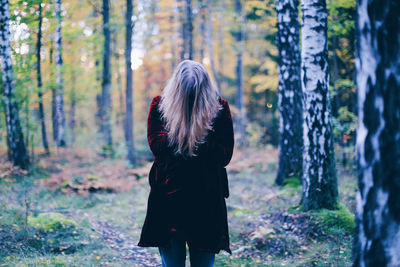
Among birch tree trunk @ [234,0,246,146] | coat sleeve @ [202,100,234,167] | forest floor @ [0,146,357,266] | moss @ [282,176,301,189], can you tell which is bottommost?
forest floor @ [0,146,357,266]

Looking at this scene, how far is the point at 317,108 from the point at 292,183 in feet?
11.4

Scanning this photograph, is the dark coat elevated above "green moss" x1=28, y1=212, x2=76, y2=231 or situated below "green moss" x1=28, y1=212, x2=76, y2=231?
above

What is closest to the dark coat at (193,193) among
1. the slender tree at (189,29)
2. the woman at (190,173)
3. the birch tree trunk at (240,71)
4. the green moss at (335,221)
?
the woman at (190,173)

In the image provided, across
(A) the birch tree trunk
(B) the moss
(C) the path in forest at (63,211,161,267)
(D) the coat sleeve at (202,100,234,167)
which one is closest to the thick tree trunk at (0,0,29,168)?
(C) the path in forest at (63,211,161,267)

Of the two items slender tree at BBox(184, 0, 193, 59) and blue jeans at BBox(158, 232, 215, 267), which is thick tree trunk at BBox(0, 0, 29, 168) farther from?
blue jeans at BBox(158, 232, 215, 267)

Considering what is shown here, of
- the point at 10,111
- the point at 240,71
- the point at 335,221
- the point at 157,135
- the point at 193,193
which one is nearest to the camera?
the point at 193,193

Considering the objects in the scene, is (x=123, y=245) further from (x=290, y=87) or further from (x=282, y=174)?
(x=290, y=87)

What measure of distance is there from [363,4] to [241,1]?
879 inches

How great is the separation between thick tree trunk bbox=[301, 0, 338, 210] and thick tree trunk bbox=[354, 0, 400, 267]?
3.76 m

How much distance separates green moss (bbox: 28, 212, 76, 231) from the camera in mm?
5590

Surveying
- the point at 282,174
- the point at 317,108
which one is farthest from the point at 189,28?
the point at 317,108

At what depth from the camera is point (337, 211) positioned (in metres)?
5.70

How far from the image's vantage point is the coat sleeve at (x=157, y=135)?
7.95 feet

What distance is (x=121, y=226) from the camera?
6848 millimetres
